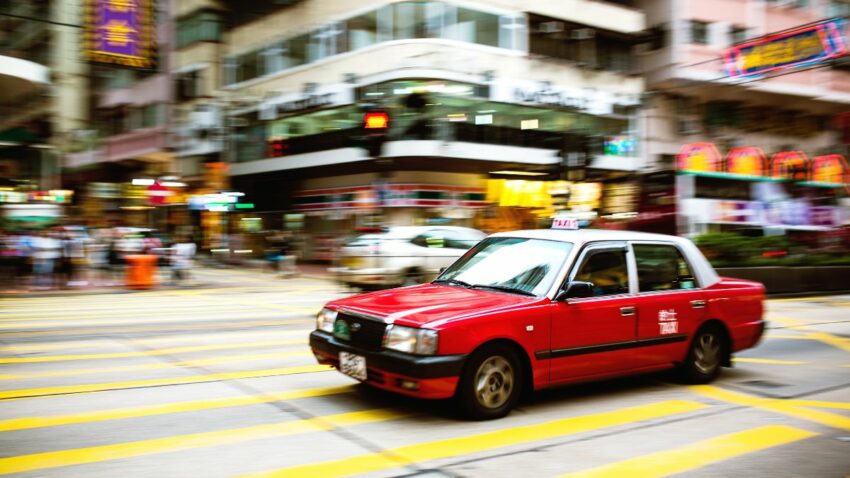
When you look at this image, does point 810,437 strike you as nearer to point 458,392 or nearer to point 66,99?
point 458,392

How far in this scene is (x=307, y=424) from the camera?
202 inches

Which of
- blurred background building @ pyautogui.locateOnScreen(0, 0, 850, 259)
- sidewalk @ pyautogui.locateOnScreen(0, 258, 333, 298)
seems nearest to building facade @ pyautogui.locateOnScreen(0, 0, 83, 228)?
blurred background building @ pyautogui.locateOnScreen(0, 0, 850, 259)

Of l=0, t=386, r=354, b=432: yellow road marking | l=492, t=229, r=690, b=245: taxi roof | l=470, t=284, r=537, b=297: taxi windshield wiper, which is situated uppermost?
l=492, t=229, r=690, b=245: taxi roof

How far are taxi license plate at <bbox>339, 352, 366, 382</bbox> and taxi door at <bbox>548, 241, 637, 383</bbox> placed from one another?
1383 mm

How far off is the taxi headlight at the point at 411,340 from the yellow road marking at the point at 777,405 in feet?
9.80

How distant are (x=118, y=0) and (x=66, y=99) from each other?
77.9 feet

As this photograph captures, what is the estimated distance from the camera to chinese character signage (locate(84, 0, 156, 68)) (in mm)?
25172

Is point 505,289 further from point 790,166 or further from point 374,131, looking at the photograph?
point 790,166

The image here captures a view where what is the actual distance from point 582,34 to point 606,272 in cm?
3003

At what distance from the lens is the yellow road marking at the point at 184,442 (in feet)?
13.8

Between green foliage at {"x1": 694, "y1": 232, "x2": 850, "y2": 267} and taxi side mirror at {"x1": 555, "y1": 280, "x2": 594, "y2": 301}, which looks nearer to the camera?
taxi side mirror at {"x1": 555, "y1": 280, "x2": 594, "y2": 301}

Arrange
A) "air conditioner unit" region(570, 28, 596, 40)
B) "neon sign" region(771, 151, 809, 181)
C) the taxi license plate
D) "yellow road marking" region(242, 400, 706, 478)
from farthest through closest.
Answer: "neon sign" region(771, 151, 809, 181) → "air conditioner unit" region(570, 28, 596, 40) → the taxi license plate → "yellow road marking" region(242, 400, 706, 478)

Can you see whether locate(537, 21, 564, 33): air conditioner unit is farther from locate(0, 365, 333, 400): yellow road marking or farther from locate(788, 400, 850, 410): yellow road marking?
locate(788, 400, 850, 410): yellow road marking

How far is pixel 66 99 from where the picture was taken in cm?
4681
